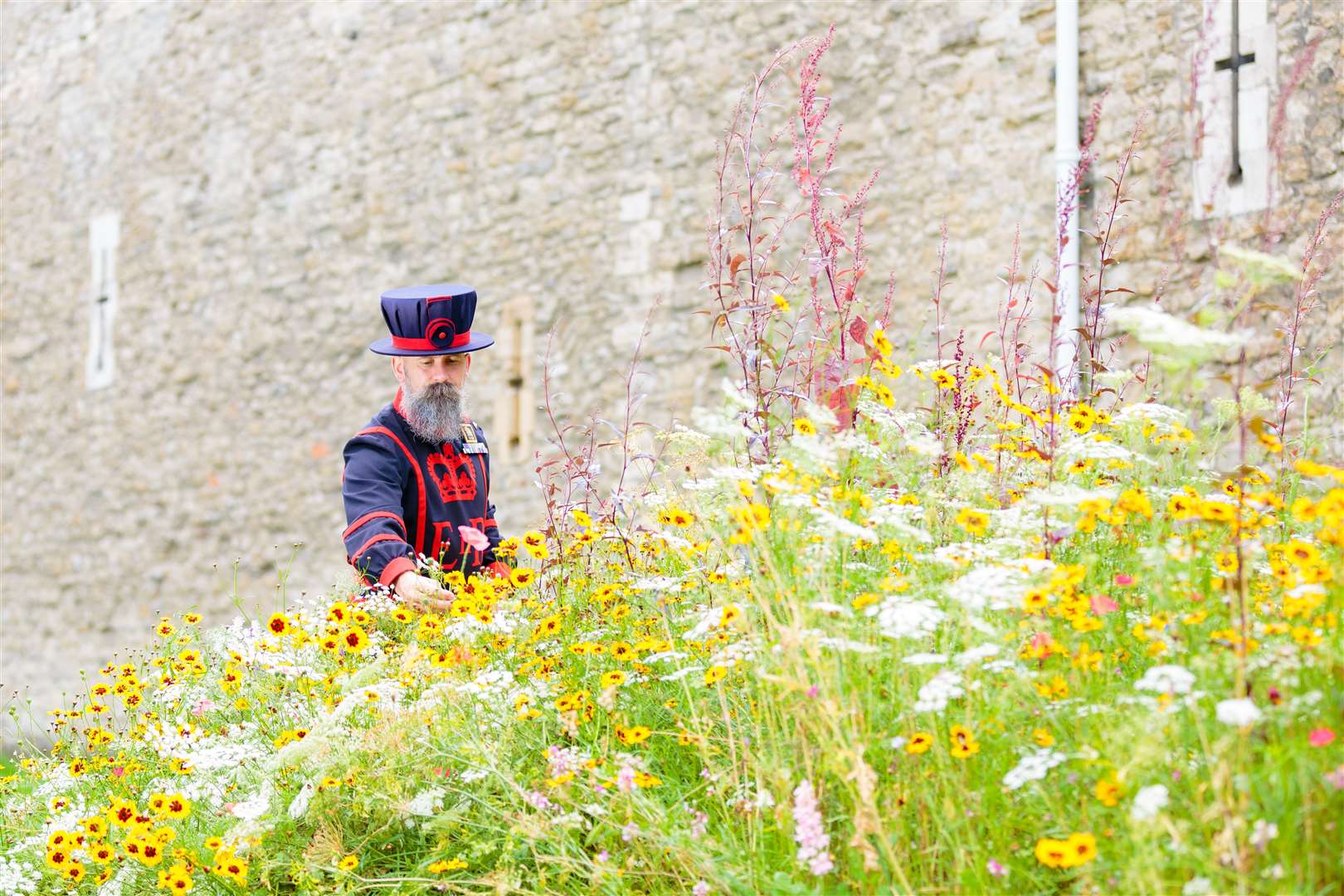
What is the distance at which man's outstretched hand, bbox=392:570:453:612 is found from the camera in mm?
3145

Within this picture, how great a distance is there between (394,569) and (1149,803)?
2104 millimetres

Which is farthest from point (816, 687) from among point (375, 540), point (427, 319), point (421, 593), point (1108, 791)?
point (427, 319)

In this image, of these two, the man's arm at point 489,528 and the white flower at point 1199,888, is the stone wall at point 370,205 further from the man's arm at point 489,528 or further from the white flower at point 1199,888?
the white flower at point 1199,888

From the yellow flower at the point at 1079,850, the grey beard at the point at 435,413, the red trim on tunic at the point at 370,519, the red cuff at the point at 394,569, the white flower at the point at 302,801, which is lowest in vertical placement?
the white flower at the point at 302,801

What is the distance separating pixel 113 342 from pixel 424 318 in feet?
31.7

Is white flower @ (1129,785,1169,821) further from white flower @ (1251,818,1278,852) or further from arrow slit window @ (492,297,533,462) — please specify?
arrow slit window @ (492,297,533,462)

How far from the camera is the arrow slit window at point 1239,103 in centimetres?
588

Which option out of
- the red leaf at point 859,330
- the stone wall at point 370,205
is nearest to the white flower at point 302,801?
the red leaf at point 859,330

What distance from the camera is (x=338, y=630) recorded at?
2.90 metres

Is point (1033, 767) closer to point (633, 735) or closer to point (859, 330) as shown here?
point (633, 735)

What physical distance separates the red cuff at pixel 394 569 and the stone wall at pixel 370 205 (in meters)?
2.55

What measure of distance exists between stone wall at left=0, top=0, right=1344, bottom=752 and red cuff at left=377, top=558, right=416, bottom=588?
8.38 feet

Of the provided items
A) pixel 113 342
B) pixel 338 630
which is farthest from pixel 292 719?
pixel 113 342

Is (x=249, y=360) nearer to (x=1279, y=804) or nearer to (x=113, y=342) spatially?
(x=113, y=342)
